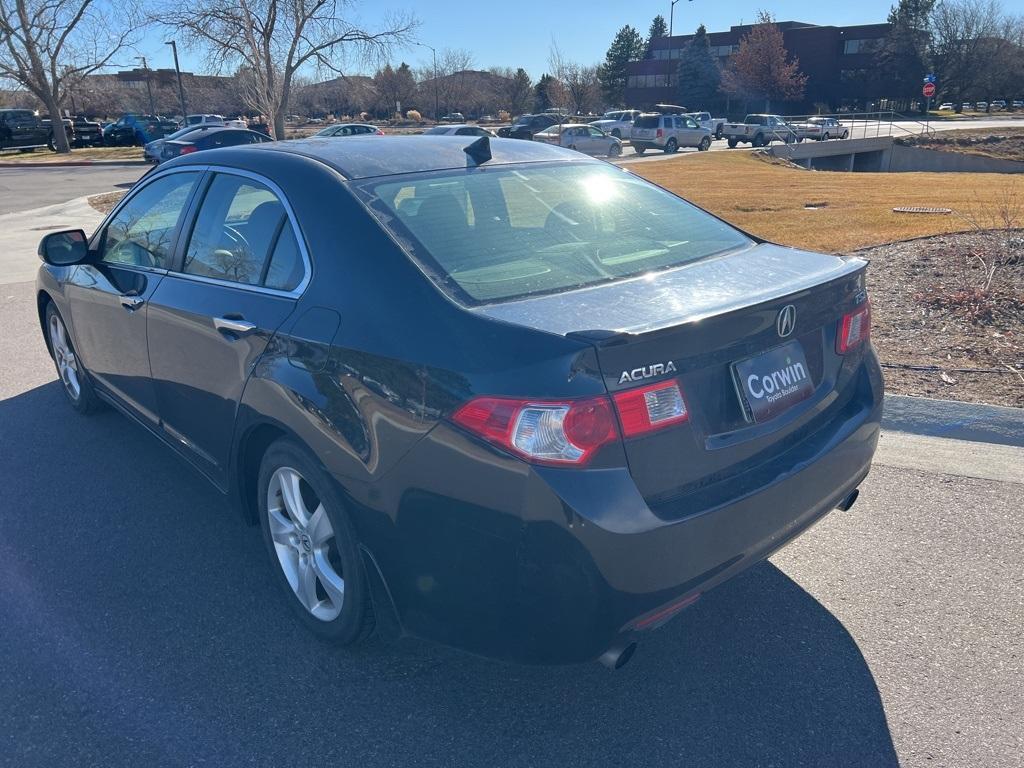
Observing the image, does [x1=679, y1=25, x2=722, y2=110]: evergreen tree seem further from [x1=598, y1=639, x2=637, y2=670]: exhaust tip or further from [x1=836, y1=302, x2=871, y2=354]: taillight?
[x1=598, y1=639, x2=637, y2=670]: exhaust tip

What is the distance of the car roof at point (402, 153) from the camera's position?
10.9 ft

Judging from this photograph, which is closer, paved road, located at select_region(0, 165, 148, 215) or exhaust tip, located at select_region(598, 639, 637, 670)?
exhaust tip, located at select_region(598, 639, 637, 670)

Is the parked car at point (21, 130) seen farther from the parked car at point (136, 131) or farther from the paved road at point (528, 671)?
the paved road at point (528, 671)

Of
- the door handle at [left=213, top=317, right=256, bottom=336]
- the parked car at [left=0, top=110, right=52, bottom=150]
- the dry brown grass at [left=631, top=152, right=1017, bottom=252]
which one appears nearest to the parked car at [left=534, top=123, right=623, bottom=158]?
the dry brown grass at [left=631, top=152, right=1017, bottom=252]

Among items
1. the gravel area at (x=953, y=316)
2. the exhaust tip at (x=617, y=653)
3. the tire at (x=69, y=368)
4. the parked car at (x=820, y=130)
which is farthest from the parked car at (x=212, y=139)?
the parked car at (x=820, y=130)

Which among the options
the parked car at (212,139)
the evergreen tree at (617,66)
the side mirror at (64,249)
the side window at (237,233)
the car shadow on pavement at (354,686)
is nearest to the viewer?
the car shadow on pavement at (354,686)

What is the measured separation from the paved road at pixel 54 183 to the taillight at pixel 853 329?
790 inches

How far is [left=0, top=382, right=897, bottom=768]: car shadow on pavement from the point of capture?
262 centimetres

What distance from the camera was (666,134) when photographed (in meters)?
38.8

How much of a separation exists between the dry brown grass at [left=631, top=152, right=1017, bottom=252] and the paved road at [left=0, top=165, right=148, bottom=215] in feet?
49.2

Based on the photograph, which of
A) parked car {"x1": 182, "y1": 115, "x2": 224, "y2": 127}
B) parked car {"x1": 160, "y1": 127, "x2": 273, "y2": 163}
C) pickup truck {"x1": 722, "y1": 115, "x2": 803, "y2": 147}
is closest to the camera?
parked car {"x1": 160, "y1": 127, "x2": 273, "y2": 163}

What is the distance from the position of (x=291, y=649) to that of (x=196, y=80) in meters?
81.1

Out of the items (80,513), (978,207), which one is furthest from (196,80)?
(80,513)

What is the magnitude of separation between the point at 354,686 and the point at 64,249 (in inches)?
122
